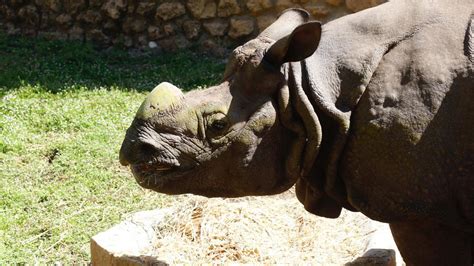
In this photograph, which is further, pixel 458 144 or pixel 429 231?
pixel 429 231

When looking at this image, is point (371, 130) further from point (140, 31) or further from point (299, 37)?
point (140, 31)

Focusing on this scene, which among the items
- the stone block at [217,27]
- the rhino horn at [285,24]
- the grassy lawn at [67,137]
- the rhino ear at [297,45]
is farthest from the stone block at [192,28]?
the rhino ear at [297,45]

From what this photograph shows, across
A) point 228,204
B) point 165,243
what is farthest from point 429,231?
point 228,204

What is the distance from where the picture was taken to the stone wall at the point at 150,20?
30.6 ft

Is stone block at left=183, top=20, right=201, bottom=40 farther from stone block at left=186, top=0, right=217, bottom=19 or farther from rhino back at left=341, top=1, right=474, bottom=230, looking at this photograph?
rhino back at left=341, top=1, right=474, bottom=230

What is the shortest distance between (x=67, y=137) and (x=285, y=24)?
4280 mm

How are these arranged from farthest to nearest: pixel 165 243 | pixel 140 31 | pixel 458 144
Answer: pixel 140 31
pixel 165 243
pixel 458 144

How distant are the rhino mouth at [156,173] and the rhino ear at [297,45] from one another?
474mm

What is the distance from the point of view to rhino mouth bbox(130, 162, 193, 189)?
2688 mm

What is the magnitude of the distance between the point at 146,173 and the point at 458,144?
102cm

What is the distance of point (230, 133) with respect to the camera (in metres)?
2.73

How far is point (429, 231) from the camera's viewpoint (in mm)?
2768

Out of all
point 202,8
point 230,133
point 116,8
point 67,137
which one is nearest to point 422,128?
point 230,133

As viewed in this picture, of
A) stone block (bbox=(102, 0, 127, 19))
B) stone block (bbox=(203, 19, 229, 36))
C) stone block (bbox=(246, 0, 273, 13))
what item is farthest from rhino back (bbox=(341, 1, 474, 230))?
stone block (bbox=(102, 0, 127, 19))
